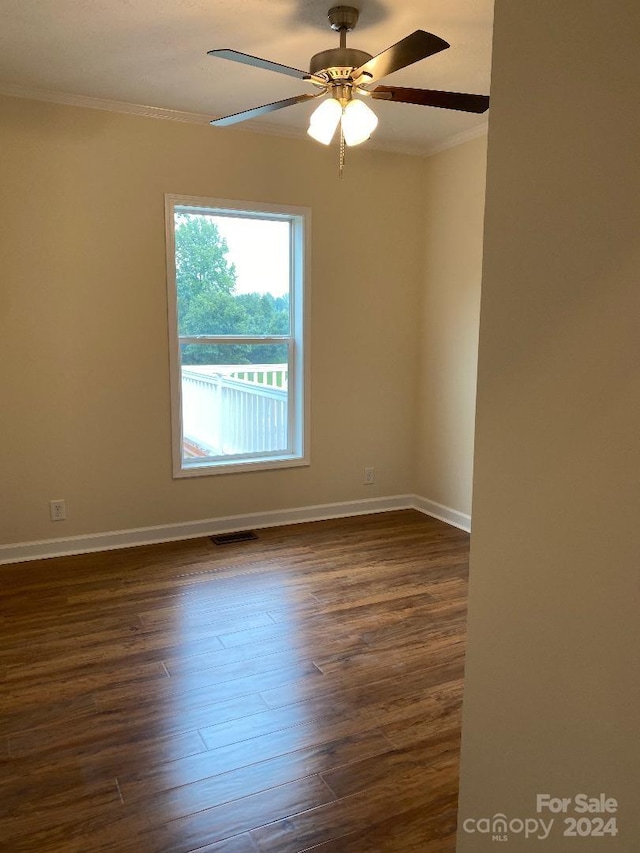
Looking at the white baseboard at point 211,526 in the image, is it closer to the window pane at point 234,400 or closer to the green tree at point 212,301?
the window pane at point 234,400

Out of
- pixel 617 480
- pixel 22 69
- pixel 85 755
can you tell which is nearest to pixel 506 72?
pixel 617 480

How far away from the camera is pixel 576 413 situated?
86 centimetres

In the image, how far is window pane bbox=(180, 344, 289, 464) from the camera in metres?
4.24

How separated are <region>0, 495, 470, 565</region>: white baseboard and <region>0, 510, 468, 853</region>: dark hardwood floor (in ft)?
0.33

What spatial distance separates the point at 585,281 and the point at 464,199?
3.83 m

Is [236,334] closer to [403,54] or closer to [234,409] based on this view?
[234,409]

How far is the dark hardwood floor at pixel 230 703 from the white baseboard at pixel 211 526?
0.33 feet

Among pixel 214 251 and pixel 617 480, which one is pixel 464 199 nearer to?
pixel 214 251

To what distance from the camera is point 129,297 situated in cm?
384

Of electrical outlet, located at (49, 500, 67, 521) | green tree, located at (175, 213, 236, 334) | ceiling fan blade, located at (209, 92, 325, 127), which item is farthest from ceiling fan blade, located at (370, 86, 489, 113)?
electrical outlet, located at (49, 500, 67, 521)

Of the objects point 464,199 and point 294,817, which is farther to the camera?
point 464,199

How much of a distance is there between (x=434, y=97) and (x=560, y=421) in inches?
82.1

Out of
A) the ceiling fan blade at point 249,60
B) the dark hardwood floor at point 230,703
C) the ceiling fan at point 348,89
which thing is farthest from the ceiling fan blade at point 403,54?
the dark hardwood floor at point 230,703

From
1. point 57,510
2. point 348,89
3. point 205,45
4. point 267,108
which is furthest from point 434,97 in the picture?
point 57,510
